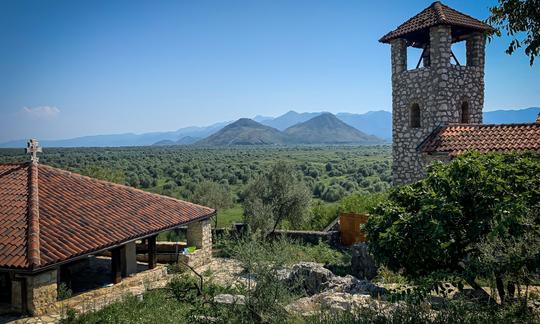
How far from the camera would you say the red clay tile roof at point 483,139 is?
44.1 feet

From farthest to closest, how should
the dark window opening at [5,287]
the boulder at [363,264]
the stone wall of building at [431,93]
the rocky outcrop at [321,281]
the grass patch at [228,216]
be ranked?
1. the grass patch at [228,216]
2. the stone wall of building at [431,93]
3. the boulder at [363,264]
4. the dark window opening at [5,287]
5. the rocky outcrop at [321,281]

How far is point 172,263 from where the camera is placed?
55.1 feet

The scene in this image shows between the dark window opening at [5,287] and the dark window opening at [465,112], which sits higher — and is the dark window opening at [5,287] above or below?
below

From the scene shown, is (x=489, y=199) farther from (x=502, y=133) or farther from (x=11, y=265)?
(x=11, y=265)

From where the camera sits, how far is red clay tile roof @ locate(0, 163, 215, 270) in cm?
1095

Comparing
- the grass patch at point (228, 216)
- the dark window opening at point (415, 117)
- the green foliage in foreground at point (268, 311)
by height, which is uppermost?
the dark window opening at point (415, 117)

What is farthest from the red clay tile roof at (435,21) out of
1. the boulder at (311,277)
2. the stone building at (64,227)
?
the stone building at (64,227)

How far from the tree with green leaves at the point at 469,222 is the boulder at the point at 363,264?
17.7ft

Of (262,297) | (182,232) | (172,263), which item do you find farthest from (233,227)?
(262,297)

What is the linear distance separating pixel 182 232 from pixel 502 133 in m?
16.5

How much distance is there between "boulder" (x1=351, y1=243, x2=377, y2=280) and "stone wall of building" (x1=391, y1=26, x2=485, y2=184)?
170 inches

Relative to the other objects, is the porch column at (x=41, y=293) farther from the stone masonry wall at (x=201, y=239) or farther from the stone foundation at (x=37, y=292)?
the stone masonry wall at (x=201, y=239)

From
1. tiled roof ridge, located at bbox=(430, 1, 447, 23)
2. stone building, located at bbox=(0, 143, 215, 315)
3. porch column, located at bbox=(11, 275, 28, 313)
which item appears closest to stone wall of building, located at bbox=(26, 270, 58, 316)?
stone building, located at bbox=(0, 143, 215, 315)

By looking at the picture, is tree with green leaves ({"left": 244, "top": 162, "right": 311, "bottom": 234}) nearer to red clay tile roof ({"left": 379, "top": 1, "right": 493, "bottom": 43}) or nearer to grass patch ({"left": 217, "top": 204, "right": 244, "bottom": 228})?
grass patch ({"left": 217, "top": 204, "right": 244, "bottom": 228})
